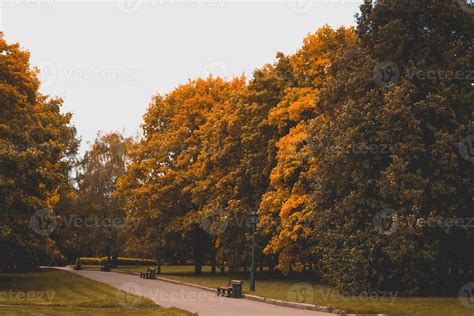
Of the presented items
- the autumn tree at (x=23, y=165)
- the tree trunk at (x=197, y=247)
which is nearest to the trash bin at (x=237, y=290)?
the autumn tree at (x=23, y=165)

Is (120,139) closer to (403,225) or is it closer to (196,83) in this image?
(196,83)

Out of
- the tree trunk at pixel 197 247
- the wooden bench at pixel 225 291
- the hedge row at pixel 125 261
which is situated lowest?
the wooden bench at pixel 225 291

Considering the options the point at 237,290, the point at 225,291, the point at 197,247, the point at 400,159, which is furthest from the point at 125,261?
the point at 400,159

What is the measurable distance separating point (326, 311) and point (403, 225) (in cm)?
538

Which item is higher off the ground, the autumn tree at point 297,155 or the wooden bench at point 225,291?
the autumn tree at point 297,155

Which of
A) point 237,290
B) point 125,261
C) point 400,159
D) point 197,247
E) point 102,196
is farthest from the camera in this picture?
point 125,261

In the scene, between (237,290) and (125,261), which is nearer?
(237,290)

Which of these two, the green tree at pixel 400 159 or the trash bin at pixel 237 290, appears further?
the trash bin at pixel 237 290

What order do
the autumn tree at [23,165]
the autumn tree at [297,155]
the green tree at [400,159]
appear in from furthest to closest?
the autumn tree at [297,155] < the autumn tree at [23,165] < the green tree at [400,159]

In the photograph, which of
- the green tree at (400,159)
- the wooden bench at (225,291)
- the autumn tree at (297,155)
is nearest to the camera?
the green tree at (400,159)

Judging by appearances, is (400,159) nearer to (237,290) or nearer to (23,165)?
(237,290)

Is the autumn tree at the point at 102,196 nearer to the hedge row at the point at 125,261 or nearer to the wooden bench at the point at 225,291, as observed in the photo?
the hedge row at the point at 125,261

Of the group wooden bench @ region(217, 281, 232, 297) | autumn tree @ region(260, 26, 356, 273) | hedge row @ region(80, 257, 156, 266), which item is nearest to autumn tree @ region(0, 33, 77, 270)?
wooden bench @ region(217, 281, 232, 297)

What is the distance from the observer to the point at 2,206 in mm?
27453
